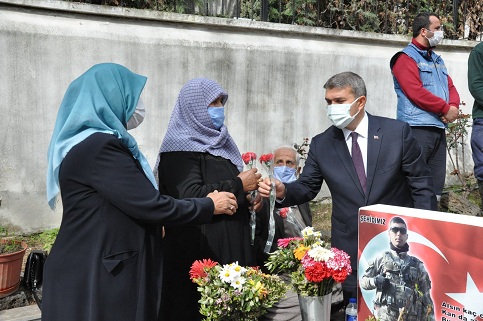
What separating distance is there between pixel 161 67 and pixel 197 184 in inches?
122

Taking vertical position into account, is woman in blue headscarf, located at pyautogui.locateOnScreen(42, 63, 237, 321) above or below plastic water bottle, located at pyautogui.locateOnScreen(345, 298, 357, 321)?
above

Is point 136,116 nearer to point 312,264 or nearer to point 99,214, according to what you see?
point 99,214

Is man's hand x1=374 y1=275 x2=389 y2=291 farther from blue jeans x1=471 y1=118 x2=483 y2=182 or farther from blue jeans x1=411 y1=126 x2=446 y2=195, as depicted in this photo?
blue jeans x1=471 y1=118 x2=483 y2=182

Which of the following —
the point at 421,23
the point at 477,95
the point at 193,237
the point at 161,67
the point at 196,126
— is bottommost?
the point at 193,237

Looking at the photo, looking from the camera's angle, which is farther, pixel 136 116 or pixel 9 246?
pixel 9 246

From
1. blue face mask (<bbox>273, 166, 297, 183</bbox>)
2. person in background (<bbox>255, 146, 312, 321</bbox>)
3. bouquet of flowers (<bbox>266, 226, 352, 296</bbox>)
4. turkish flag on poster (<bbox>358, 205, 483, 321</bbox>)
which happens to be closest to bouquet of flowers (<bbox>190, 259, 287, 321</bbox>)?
bouquet of flowers (<bbox>266, 226, 352, 296</bbox>)

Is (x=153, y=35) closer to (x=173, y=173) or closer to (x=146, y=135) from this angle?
Answer: (x=146, y=135)

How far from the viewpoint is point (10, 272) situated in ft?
13.4

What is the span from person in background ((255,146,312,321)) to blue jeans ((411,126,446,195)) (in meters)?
1.20

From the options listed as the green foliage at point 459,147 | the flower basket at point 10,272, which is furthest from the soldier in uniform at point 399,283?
the green foliage at point 459,147

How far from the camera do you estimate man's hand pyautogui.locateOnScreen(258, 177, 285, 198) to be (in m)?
2.81

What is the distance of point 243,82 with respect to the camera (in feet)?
20.4

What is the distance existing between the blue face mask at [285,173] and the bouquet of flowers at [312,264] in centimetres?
207

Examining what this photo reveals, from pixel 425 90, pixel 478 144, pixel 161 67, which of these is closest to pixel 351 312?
pixel 425 90
